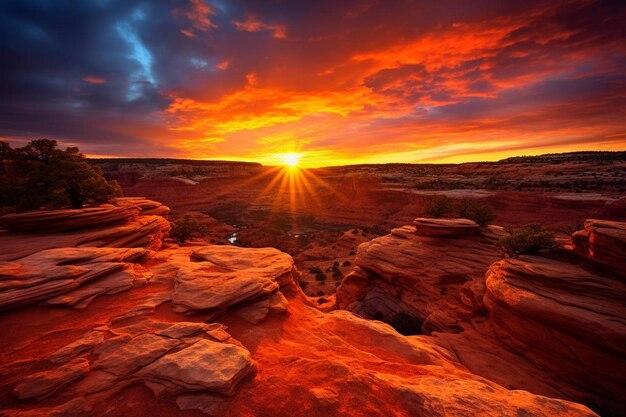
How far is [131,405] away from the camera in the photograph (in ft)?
15.5

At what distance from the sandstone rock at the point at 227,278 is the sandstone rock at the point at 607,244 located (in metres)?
12.6

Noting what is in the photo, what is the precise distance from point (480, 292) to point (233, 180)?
320 ft

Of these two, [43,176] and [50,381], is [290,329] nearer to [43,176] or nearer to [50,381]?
[50,381]

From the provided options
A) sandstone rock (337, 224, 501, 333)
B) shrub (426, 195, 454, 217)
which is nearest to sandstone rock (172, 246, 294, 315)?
sandstone rock (337, 224, 501, 333)

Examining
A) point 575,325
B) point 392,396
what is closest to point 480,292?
point 575,325

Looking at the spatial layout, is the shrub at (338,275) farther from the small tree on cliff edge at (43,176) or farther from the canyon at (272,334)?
the small tree on cliff edge at (43,176)

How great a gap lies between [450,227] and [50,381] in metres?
18.2

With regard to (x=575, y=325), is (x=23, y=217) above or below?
above

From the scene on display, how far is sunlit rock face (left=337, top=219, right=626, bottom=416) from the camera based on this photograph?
8312mm

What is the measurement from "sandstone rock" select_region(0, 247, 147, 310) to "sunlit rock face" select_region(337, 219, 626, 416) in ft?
46.4

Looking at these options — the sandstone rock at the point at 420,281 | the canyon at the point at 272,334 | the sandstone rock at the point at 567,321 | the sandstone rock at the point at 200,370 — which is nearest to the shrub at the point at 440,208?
the sandstone rock at the point at 420,281

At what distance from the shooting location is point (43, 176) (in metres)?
13.8

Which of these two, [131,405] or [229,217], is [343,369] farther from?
[229,217]

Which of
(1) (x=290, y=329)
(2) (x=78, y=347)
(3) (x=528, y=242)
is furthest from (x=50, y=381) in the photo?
(3) (x=528, y=242)
